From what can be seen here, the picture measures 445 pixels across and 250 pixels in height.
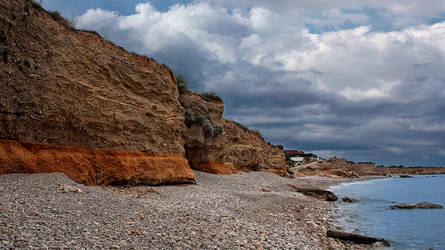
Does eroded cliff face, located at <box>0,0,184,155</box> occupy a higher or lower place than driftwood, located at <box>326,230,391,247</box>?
higher

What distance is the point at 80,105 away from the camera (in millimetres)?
12805

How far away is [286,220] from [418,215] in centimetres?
1092

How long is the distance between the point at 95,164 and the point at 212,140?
13.7m

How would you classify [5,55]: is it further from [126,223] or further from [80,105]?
[126,223]

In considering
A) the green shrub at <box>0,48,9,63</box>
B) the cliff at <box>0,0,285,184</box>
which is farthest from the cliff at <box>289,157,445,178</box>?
the green shrub at <box>0,48,9,63</box>

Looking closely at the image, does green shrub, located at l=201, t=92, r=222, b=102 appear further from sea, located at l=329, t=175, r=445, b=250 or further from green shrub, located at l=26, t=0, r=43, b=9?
green shrub, located at l=26, t=0, r=43, b=9

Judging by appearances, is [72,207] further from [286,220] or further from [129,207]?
[286,220]

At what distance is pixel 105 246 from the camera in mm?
5762

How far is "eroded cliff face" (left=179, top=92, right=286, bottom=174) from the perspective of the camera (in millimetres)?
23234

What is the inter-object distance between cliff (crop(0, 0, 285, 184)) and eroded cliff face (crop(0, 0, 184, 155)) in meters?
0.04

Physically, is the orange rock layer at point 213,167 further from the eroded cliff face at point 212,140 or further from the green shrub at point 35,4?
the green shrub at point 35,4

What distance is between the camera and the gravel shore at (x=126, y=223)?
5.98 metres

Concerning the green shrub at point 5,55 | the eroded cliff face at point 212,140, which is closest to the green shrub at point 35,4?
the green shrub at point 5,55

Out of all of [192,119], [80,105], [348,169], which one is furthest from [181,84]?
[348,169]
